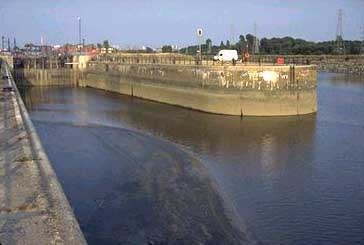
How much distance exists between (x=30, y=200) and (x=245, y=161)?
34.1ft

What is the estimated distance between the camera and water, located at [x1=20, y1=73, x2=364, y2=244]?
12.4 m

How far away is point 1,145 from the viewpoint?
577 inches

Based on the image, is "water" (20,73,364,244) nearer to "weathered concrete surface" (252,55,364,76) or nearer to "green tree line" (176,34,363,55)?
"weathered concrete surface" (252,55,364,76)

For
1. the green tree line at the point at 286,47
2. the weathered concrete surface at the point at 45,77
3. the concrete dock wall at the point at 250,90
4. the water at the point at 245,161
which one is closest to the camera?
the water at the point at 245,161

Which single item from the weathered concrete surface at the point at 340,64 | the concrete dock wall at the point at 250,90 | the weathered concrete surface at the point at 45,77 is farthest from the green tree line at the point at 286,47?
the concrete dock wall at the point at 250,90

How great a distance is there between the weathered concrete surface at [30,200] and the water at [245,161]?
1485 millimetres

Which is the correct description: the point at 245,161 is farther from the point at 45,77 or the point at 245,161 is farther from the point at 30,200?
the point at 45,77

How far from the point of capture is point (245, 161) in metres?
18.8

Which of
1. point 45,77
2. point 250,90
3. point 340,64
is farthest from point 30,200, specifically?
point 340,64

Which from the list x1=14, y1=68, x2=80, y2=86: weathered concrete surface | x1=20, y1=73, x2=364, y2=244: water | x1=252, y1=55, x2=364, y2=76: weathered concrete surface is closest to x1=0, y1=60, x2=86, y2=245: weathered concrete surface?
x1=20, y1=73, x2=364, y2=244: water

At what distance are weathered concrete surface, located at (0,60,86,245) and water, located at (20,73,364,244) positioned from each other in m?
1.48

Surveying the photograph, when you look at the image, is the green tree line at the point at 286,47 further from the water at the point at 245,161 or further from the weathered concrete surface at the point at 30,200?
the weathered concrete surface at the point at 30,200

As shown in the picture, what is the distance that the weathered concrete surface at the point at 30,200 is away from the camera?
8.09m

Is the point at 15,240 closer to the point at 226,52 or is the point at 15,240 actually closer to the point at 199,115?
the point at 199,115
